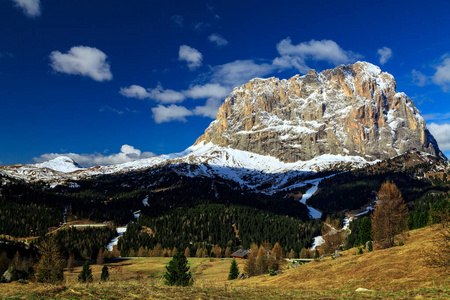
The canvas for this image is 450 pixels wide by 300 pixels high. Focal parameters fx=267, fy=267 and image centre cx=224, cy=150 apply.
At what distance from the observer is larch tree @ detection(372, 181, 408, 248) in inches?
2045

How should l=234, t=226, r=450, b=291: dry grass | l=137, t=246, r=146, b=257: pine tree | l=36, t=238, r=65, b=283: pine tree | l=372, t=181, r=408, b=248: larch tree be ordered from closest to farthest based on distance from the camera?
l=234, t=226, r=450, b=291: dry grass → l=36, t=238, r=65, b=283: pine tree → l=372, t=181, r=408, b=248: larch tree → l=137, t=246, r=146, b=257: pine tree

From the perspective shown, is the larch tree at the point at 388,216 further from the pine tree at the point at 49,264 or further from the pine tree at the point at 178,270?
the pine tree at the point at 49,264

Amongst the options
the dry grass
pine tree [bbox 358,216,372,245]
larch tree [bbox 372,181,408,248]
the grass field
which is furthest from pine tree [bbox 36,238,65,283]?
pine tree [bbox 358,216,372,245]

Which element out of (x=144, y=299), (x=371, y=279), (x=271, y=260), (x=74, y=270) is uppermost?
(x=144, y=299)

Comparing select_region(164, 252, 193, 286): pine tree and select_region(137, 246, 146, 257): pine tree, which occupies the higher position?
select_region(164, 252, 193, 286): pine tree

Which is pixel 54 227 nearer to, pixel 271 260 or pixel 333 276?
pixel 271 260

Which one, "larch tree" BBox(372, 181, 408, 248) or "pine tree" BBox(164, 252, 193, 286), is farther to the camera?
"larch tree" BBox(372, 181, 408, 248)

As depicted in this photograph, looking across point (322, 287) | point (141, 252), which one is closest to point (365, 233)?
point (322, 287)

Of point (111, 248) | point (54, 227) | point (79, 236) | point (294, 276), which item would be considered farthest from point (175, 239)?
point (294, 276)

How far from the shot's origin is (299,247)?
160375 millimetres

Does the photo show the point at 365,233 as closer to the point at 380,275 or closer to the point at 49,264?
the point at 380,275

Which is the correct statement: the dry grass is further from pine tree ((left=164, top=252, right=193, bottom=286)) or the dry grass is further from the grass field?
pine tree ((left=164, top=252, right=193, bottom=286))

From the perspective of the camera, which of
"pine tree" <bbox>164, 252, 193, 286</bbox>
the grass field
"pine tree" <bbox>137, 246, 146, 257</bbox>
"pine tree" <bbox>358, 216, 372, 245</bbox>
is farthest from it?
"pine tree" <bbox>137, 246, 146, 257</bbox>

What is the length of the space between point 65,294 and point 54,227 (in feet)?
717
